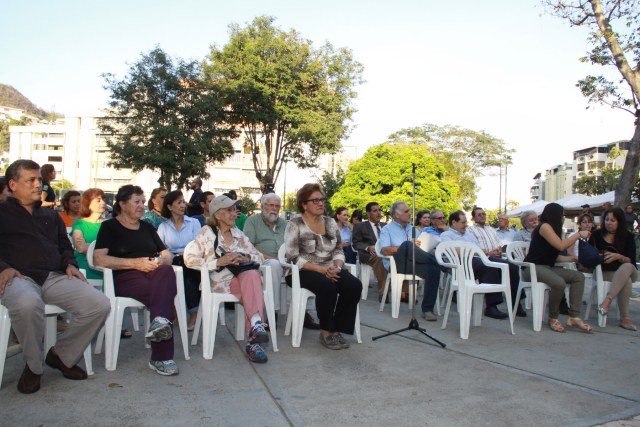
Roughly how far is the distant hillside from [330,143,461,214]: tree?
529 ft

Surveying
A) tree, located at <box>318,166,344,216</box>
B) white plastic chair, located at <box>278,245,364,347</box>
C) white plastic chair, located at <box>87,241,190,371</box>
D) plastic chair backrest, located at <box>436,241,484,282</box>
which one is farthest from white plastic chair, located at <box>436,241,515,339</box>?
tree, located at <box>318,166,344,216</box>

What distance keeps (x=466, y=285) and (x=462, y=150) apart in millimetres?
47770

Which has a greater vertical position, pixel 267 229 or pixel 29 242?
pixel 267 229

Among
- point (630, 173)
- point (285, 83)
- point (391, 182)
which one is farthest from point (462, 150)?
point (630, 173)

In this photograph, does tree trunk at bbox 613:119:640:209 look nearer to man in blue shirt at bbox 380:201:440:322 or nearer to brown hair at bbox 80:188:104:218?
man in blue shirt at bbox 380:201:440:322

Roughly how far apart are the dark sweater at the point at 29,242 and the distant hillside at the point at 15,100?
193129 mm

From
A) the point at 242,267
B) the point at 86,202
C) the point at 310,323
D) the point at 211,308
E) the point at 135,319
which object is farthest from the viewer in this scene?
the point at 310,323

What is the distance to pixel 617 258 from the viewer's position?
605cm

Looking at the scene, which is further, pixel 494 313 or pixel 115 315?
pixel 494 313

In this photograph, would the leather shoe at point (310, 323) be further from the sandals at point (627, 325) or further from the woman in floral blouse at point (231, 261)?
the sandals at point (627, 325)

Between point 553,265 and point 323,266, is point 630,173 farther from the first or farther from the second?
point 323,266

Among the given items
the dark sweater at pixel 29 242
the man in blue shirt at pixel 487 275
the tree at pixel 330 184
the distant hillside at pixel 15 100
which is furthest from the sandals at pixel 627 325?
the distant hillside at pixel 15 100

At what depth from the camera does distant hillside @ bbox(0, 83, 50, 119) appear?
574ft

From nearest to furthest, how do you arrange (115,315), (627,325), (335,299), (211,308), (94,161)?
1. (115,315)
2. (211,308)
3. (335,299)
4. (627,325)
5. (94,161)
